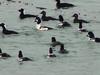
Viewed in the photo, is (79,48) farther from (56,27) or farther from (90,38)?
(56,27)

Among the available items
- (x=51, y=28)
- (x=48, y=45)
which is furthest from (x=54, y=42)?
(x=51, y=28)

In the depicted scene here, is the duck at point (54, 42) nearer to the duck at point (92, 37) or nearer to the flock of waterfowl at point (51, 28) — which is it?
the flock of waterfowl at point (51, 28)

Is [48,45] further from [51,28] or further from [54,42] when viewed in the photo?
[51,28]

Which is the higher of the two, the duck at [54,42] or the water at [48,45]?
the duck at [54,42]

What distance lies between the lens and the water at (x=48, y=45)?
40219 mm

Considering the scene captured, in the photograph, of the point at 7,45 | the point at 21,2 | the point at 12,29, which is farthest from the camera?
the point at 21,2

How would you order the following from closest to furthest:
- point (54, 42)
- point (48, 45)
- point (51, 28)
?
point (48, 45) → point (54, 42) → point (51, 28)

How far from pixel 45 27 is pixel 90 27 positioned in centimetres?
337

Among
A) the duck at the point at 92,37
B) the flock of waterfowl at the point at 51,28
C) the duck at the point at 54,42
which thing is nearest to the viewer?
the flock of waterfowl at the point at 51,28

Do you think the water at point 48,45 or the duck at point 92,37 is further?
the duck at point 92,37

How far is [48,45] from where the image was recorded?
46.4 metres

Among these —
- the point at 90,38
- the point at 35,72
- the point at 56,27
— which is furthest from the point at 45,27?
the point at 35,72

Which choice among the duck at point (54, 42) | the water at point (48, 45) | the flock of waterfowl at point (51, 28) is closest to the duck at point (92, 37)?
the flock of waterfowl at point (51, 28)

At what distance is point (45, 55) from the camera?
43312 millimetres
